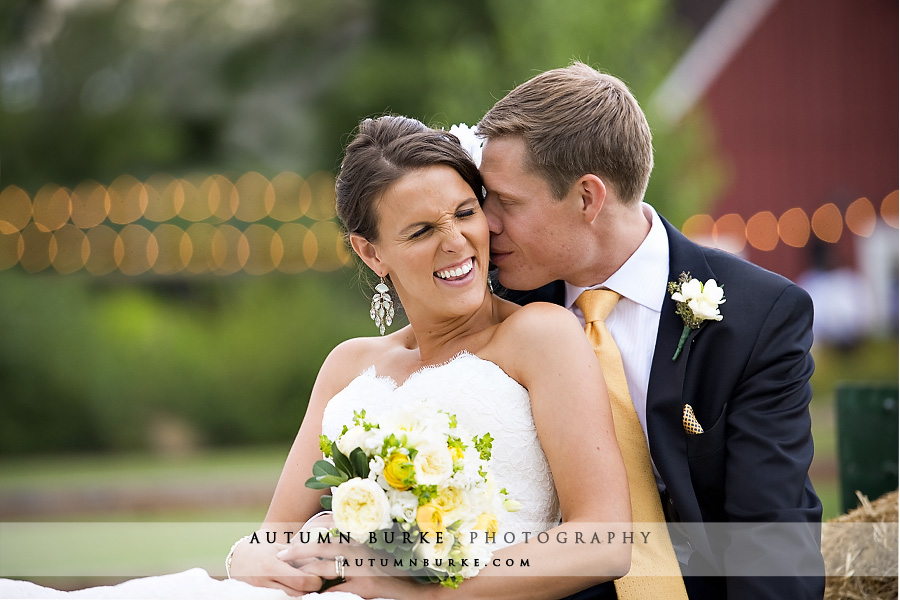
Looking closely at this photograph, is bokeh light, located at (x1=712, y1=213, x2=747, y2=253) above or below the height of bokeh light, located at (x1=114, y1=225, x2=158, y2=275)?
above

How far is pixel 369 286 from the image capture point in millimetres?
3850

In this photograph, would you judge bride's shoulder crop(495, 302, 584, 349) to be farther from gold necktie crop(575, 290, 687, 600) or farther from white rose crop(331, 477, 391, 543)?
white rose crop(331, 477, 391, 543)

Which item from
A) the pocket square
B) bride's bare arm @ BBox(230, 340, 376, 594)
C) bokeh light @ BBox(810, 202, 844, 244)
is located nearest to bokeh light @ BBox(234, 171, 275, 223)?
bokeh light @ BBox(810, 202, 844, 244)

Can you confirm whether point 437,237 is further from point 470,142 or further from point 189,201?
point 189,201

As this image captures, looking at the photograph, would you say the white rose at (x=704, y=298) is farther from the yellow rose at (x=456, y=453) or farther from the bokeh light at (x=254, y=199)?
the bokeh light at (x=254, y=199)

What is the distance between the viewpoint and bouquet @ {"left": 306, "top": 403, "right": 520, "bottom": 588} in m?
2.61

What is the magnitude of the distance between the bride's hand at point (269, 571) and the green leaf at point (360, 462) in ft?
1.27

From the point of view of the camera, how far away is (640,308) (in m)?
3.43

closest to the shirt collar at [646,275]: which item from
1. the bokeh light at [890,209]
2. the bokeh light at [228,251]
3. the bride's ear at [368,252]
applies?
the bride's ear at [368,252]

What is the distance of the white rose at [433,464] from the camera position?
2607 millimetres

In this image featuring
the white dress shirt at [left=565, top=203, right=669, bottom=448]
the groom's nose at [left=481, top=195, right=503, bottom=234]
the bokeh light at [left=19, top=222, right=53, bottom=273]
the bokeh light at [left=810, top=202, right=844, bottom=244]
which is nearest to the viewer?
the white dress shirt at [left=565, top=203, right=669, bottom=448]

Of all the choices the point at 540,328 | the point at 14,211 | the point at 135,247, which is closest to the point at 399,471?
the point at 540,328

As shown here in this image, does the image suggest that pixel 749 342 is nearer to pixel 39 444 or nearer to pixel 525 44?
pixel 525 44

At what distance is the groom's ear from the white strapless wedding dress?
0.64 m
